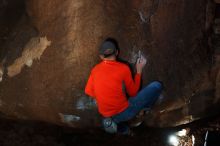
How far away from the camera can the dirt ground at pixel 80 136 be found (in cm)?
512

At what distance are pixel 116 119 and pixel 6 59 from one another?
6.39 feet

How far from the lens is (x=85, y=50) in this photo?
4.25 metres

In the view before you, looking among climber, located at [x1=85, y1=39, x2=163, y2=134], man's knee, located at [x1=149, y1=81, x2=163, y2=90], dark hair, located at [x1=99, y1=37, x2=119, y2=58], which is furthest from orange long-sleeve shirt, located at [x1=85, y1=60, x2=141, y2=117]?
man's knee, located at [x1=149, y1=81, x2=163, y2=90]

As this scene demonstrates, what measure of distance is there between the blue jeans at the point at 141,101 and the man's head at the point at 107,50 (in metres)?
0.69

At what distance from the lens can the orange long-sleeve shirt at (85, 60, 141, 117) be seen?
390cm

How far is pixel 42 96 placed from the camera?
14.7 feet

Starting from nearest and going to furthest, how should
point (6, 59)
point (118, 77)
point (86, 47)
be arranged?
point (118, 77), point (86, 47), point (6, 59)

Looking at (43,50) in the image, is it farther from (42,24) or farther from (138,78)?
(138,78)

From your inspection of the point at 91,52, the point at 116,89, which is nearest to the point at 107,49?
the point at 91,52

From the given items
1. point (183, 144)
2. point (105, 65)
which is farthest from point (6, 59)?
point (183, 144)

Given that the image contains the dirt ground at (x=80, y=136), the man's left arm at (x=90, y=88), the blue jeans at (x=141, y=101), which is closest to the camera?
the man's left arm at (x=90, y=88)

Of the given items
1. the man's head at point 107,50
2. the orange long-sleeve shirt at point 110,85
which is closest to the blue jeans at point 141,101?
the orange long-sleeve shirt at point 110,85

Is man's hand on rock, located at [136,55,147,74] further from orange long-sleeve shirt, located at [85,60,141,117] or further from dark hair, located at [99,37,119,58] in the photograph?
dark hair, located at [99,37,119,58]

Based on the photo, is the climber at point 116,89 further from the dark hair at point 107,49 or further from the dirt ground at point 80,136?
the dirt ground at point 80,136
